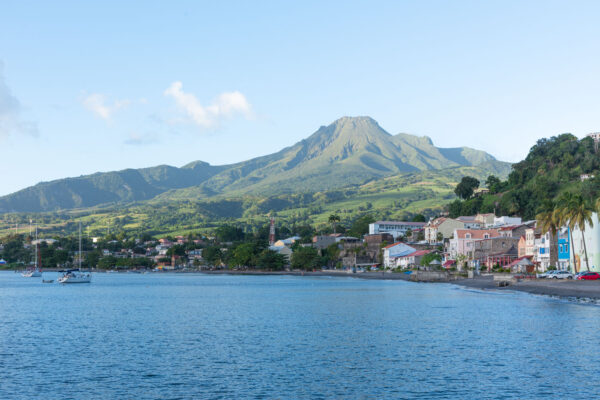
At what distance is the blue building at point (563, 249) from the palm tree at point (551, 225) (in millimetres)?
1237

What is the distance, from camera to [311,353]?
4262cm

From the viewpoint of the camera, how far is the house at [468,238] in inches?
5925

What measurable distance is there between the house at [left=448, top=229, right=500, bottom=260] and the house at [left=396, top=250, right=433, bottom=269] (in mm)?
20617

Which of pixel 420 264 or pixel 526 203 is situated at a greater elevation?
pixel 526 203

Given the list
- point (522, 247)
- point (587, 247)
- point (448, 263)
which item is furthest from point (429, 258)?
point (587, 247)

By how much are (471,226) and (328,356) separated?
153 metres

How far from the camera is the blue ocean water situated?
3188 cm

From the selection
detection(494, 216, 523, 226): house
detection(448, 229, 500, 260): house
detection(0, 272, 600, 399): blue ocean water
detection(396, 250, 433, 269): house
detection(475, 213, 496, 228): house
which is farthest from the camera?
detection(475, 213, 496, 228): house

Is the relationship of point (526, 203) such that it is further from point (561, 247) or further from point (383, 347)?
point (383, 347)

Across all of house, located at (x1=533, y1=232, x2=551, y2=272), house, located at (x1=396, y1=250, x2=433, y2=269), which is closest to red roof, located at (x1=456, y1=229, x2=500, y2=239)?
house, located at (x1=396, y1=250, x2=433, y2=269)

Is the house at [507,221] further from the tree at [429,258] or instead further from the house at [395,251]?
the house at [395,251]

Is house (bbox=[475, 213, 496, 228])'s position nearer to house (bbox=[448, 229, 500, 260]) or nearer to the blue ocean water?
house (bbox=[448, 229, 500, 260])

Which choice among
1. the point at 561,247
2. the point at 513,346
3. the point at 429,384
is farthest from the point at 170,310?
the point at 561,247

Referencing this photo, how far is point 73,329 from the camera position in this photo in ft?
190
